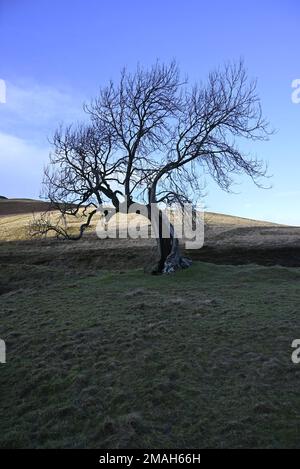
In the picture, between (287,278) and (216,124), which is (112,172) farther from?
(287,278)

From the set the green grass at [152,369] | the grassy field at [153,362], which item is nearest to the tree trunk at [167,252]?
the grassy field at [153,362]

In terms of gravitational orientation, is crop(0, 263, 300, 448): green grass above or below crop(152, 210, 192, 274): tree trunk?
below

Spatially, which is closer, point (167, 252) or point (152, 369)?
point (152, 369)

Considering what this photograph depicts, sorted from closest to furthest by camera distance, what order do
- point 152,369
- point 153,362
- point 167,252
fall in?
point 152,369 → point 153,362 → point 167,252

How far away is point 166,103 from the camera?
22.9m

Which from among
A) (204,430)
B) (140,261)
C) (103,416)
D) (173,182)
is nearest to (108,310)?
(103,416)

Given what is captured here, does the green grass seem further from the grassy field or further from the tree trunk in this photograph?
the tree trunk

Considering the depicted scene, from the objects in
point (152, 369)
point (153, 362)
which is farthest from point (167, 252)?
point (152, 369)

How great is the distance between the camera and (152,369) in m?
9.78

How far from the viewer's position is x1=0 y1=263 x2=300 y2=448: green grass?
7.43 meters

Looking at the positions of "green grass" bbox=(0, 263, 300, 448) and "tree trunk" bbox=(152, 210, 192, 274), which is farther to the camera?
"tree trunk" bbox=(152, 210, 192, 274)

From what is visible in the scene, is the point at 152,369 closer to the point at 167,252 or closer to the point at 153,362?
the point at 153,362

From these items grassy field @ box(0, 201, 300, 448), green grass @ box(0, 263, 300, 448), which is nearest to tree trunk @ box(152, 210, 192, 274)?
grassy field @ box(0, 201, 300, 448)

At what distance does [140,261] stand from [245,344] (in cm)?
1956
